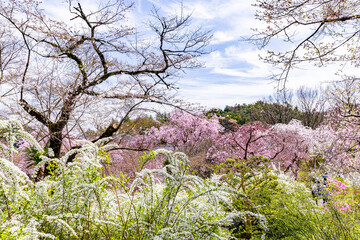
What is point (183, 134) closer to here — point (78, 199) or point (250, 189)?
point (250, 189)

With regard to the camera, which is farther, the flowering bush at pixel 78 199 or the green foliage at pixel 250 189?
the green foliage at pixel 250 189

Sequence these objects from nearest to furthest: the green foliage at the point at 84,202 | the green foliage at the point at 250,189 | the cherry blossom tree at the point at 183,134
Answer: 1. the green foliage at the point at 84,202
2. the green foliage at the point at 250,189
3. the cherry blossom tree at the point at 183,134

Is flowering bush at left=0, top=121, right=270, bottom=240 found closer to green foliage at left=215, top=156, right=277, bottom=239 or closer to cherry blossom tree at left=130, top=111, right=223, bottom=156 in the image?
green foliage at left=215, top=156, right=277, bottom=239

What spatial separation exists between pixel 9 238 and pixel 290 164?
1045 cm

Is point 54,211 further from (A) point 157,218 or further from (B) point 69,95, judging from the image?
(B) point 69,95

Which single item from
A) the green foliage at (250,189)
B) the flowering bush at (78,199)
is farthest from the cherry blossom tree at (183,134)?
the flowering bush at (78,199)

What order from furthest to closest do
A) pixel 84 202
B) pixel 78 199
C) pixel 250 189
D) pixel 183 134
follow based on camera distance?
pixel 183 134 < pixel 250 189 < pixel 78 199 < pixel 84 202

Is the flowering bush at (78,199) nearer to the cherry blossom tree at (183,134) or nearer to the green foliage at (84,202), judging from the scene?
the green foliage at (84,202)

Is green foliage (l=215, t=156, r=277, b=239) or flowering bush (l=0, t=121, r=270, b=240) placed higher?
flowering bush (l=0, t=121, r=270, b=240)

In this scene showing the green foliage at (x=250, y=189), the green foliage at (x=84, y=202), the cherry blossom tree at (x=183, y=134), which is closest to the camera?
the green foliage at (x=84, y=202)

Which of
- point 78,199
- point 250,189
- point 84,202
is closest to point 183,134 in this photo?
point 250,189

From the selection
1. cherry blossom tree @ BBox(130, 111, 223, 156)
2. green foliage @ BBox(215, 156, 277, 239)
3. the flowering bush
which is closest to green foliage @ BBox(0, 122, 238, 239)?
the flowering bush

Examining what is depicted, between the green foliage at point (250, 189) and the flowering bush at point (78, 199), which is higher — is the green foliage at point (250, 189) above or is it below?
below

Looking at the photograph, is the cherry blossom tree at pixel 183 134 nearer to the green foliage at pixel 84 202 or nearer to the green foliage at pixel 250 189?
the green foliage at pixel 250 189
